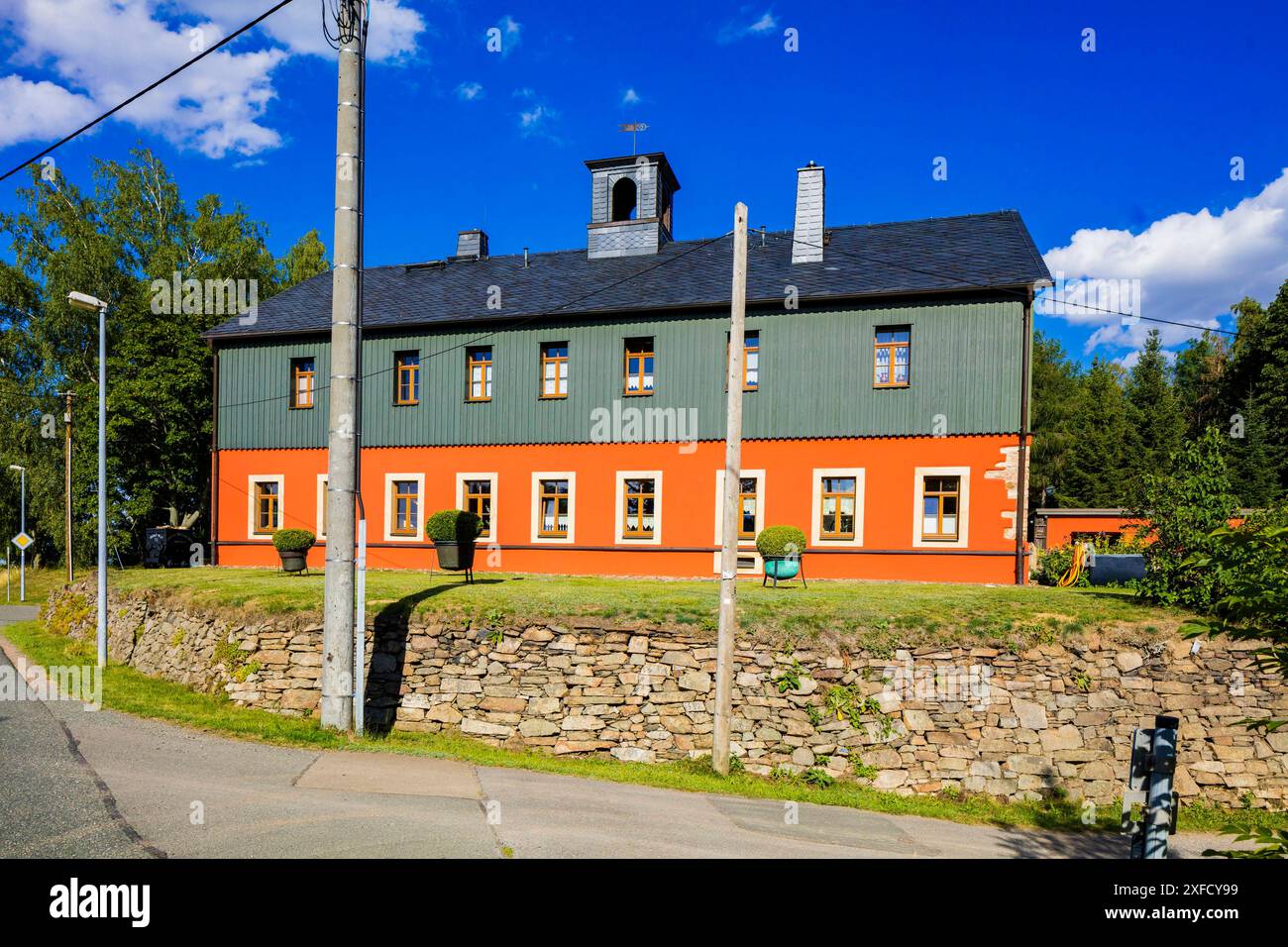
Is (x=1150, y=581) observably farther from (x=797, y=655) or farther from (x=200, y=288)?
(x=200, y=288)

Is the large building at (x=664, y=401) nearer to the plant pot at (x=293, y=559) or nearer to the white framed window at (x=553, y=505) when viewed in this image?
the white framed window at (x=553, y=505)

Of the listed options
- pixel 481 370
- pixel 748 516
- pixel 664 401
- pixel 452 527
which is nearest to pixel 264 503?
pixel 481 370

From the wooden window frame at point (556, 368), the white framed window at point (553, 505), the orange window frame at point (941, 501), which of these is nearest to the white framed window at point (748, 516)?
the orange window frame at point (941, 501)

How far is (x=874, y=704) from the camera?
1094 cm

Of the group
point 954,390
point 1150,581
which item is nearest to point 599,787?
point 1150,581

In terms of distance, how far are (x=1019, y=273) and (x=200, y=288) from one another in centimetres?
3695

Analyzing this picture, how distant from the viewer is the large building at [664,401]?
18141 mm

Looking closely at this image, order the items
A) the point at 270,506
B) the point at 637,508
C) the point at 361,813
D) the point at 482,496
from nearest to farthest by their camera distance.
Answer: the point at 361,813 < the point at 637,508 < the point at 482,496 < the point at 270,506

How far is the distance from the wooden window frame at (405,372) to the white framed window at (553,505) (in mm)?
5007

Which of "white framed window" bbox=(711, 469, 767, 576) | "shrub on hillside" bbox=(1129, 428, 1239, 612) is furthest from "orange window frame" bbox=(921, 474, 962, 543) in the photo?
"shrub on hillside" bbox=(1129, 428, 1239, 612)

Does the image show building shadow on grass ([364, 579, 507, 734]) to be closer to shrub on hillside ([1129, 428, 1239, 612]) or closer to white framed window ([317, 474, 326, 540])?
white framed window ([317, 474, 326, 540])

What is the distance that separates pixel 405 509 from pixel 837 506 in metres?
13.0

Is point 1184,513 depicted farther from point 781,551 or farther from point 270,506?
point 270,506

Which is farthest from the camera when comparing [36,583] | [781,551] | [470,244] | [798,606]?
[36,583]
